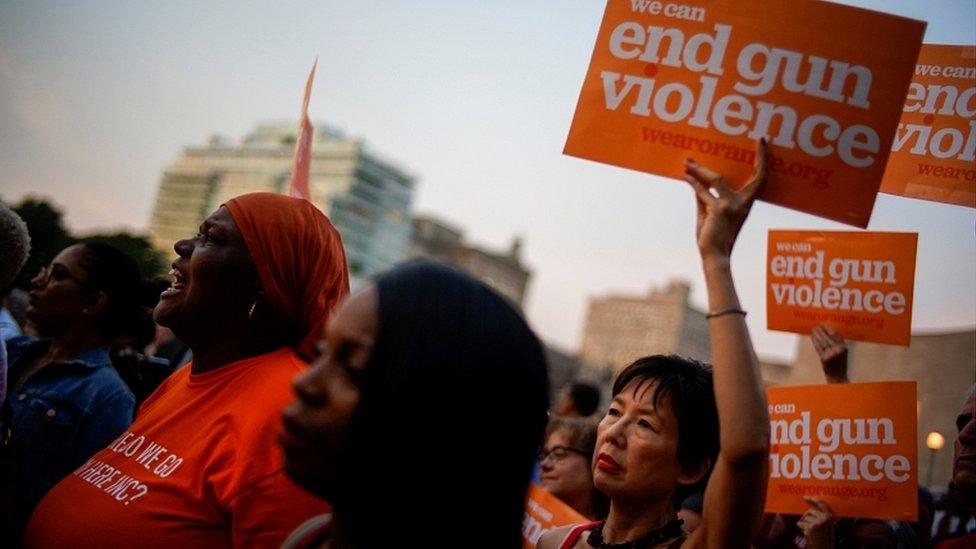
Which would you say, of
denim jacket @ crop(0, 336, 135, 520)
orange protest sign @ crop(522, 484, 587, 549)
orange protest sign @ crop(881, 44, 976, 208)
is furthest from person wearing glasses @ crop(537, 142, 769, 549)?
denim jacket @ crop(0, 336, 135, 520)

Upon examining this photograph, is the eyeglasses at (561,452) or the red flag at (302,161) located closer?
the red flag at (302,161)

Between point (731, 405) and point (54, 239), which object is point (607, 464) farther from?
point (54, 239)

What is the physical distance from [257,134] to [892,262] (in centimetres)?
12781

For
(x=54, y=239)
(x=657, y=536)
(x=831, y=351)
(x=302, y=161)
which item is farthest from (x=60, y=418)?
(x=54, y=239)

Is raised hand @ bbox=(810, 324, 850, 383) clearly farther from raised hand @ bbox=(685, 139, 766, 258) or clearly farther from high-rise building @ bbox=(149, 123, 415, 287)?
high-rise building @ bbox=(149, 123, 415, 287)

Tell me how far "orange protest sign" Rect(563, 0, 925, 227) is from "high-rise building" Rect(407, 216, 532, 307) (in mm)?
114463

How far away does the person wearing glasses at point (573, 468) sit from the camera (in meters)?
4.11

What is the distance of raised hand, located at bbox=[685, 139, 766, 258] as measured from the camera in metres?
1.89

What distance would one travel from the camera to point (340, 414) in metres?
1.41

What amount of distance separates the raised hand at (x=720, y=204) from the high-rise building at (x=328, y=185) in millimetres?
102533

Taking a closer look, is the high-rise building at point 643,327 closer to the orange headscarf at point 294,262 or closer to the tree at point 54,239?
the tree at point 54,239

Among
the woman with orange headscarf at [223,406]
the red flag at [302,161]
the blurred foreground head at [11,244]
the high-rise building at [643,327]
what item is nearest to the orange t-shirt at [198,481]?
the woman with orange headscarf at [223,406]

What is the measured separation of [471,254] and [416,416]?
395 feet

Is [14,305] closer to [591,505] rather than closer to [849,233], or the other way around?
[591,505]
